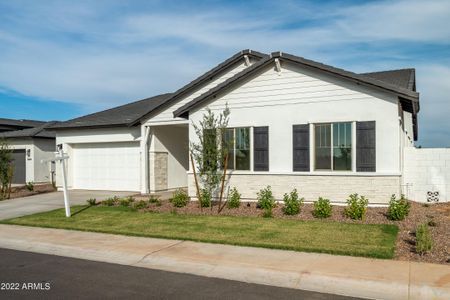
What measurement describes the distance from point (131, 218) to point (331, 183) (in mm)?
6307

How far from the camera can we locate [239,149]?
1551cm

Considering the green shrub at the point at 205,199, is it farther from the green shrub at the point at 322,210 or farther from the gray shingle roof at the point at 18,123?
the gray shingle roof at the point at 18,123

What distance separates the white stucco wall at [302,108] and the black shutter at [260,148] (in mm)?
148

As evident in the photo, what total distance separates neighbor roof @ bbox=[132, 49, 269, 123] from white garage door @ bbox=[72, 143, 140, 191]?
2.87 m

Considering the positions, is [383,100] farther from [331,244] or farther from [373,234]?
[331,244]

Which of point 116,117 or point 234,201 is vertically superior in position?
point 116,117

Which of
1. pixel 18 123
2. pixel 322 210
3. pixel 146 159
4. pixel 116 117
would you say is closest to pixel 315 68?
pixel 322 210

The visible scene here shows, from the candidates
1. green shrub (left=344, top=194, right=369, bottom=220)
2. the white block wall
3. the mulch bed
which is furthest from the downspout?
the white block wall

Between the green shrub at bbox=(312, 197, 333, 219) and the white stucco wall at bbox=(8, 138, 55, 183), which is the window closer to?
the green shrub at bbox=(312, 197, 333, 219)

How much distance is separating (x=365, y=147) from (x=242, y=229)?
200 inches

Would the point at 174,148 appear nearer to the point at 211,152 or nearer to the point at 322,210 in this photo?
the point at 211,152

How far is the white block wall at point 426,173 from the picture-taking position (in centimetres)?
1436

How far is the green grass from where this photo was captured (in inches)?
344

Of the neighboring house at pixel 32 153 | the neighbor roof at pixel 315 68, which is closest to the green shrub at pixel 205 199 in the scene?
the neighbor roof at pixel 315 68
